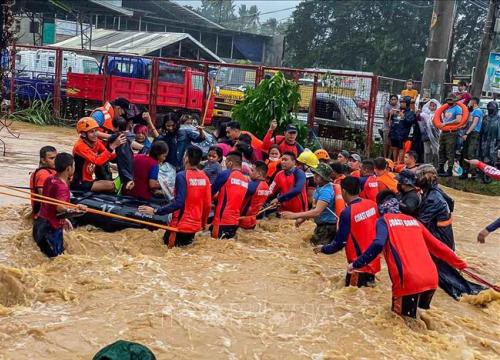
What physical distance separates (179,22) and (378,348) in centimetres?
4065

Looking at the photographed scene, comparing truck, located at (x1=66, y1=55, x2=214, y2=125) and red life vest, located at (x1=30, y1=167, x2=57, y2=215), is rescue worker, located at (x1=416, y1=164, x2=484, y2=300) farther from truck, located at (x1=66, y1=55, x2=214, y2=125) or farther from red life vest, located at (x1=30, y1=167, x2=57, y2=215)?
truck, located at (x1=66, y1=55, x2=214, y2=125)

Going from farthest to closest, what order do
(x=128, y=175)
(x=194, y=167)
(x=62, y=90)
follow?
(x=62, y=90) → (x=128, y=175) → (x=194, y=167)

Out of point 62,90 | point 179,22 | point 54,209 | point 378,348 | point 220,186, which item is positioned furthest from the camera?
point 179,22

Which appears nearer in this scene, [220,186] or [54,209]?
[54,209]

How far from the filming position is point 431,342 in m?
5.69

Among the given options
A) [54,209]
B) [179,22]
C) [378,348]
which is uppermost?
[179,22]

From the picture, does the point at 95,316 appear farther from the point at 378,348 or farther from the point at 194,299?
the point at 378,348

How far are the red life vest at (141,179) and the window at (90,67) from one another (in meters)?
14.5

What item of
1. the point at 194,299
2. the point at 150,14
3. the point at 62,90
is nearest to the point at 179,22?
the point at 150,14

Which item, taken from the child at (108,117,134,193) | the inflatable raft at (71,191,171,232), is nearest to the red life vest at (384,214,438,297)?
the inflatable raft at (71,191,171,232)

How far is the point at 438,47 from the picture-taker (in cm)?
1554

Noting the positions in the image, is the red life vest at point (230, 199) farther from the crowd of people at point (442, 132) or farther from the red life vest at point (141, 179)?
the crowd of people at point (442, 132)

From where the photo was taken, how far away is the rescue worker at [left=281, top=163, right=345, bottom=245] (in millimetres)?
7953

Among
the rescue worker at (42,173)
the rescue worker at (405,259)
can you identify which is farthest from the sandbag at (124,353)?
the rescue worker at (42,173)
